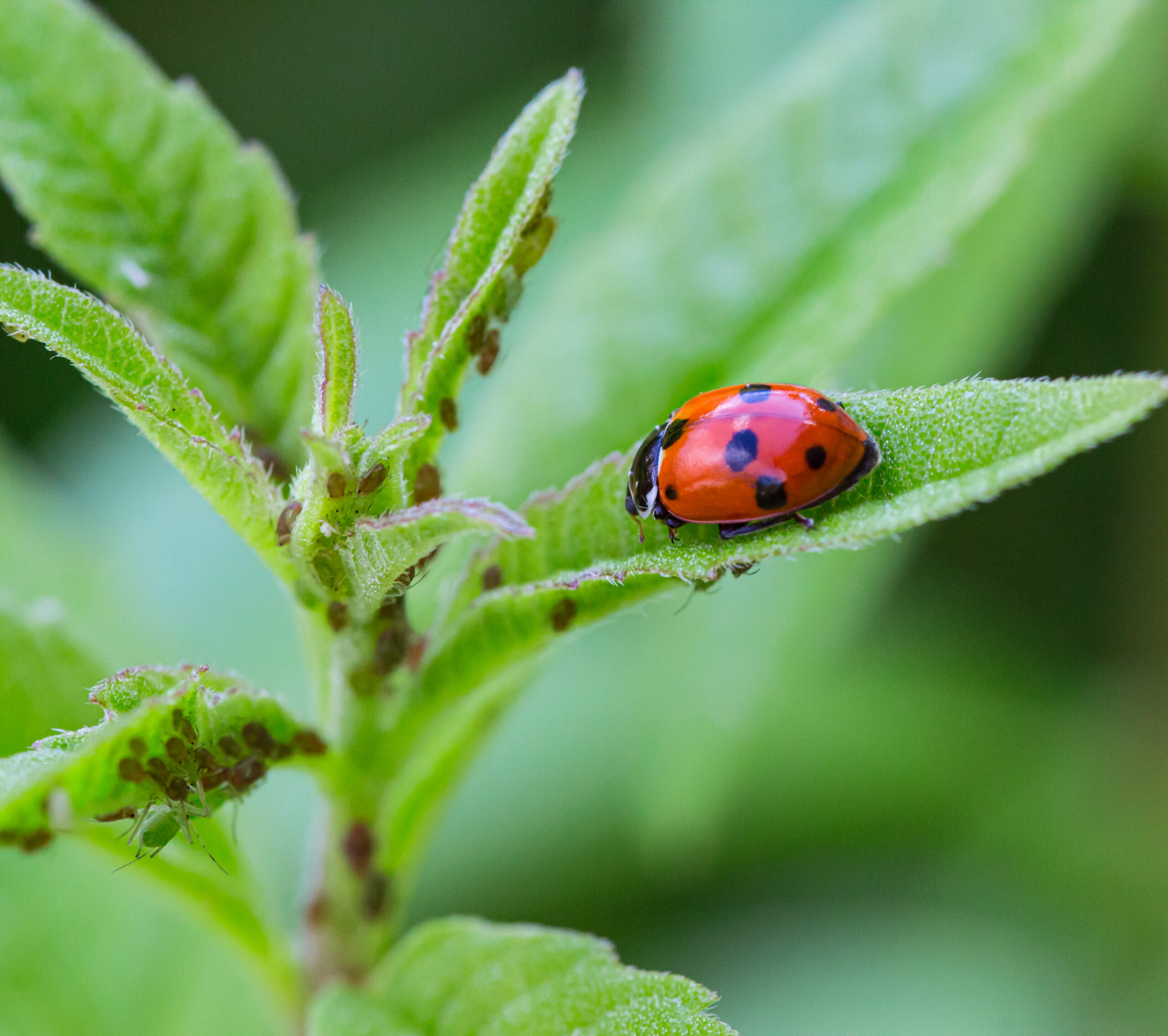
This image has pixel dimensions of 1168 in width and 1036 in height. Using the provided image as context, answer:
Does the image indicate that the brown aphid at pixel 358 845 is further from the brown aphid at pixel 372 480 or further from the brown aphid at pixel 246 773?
the brown aphid at pixel 372 480

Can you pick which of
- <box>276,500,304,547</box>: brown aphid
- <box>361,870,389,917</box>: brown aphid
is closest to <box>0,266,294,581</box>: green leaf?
<box>276,500,304,547</box>: brown aphid

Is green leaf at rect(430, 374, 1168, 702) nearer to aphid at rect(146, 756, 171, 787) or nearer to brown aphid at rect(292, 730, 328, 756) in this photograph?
brown aphid at rect(292, 730, 328, 756)

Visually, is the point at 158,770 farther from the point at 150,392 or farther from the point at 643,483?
the point at 643,483

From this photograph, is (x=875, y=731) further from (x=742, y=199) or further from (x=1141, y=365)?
(x=742, y=199)

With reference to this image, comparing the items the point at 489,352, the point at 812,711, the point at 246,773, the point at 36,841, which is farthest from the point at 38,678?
the point at 812,711

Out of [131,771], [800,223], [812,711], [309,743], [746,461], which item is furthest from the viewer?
[812,711]
